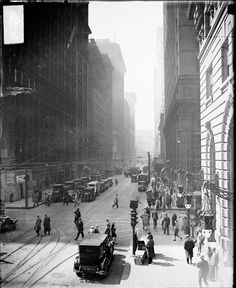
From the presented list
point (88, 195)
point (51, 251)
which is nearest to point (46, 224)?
point (51, 251)

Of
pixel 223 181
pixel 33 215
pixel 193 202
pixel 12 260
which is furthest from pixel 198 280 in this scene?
pixel 33 215

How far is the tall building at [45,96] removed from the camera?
42.0 meters

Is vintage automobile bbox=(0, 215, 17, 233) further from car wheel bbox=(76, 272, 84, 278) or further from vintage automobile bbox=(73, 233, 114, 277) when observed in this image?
car wheel bbox=(76, 272, 84, 278)

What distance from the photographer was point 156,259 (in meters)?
16.8

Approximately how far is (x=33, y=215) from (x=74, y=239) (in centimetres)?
1108

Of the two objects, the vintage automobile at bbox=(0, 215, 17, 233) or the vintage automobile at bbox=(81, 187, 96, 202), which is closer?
the vintage automobile at bbox=(0, 215, 17, 233)

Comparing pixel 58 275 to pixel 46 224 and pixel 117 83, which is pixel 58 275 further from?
pixel 117 83

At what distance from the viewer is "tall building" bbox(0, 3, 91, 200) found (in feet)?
138

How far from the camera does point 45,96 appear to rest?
179 ft

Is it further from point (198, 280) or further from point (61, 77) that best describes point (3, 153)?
point (198, 280)

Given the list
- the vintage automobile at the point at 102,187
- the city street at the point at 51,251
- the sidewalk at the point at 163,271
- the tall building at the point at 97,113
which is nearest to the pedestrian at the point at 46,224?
the city street at the point at 51,251

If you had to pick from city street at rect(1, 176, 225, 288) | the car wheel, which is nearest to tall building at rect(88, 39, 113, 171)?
city street at rect(1, 176, 225, 288)

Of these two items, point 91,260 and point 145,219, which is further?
point 145,219

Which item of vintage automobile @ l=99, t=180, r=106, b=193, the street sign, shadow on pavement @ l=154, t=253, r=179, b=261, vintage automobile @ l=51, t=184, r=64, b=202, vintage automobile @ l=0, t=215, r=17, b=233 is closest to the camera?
shadow on pavement @ l=154, t=253, r=179, b=261
